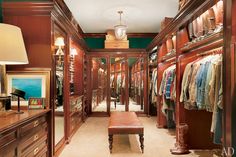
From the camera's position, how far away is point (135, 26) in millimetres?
6719

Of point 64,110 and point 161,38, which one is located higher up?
point 161,38

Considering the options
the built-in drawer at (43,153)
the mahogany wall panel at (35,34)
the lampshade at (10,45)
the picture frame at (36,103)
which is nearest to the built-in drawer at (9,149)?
the built-in drawer at (43,153)

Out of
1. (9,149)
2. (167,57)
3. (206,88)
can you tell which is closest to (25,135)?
(9,149)

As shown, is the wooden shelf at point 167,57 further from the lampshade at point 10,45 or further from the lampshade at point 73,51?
the lampshade at point 10,45

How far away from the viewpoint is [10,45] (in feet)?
6.87

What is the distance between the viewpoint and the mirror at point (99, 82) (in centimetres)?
720

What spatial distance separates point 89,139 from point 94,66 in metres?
3.19

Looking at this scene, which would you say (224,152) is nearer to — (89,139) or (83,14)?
(89,139)

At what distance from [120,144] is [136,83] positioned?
341 centimetres

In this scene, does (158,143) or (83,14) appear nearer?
(158,143)

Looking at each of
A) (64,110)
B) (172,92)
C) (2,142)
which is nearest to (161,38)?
(172,92)

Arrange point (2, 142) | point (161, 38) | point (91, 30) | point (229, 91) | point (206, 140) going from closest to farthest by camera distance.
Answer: point (2, 142)
point (229, 91)
point (206, 140)
point (161, 38)
point (91, 30)

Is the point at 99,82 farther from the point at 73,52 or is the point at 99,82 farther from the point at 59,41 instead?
the point at 59,41

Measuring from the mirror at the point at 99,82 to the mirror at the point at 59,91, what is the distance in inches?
129
